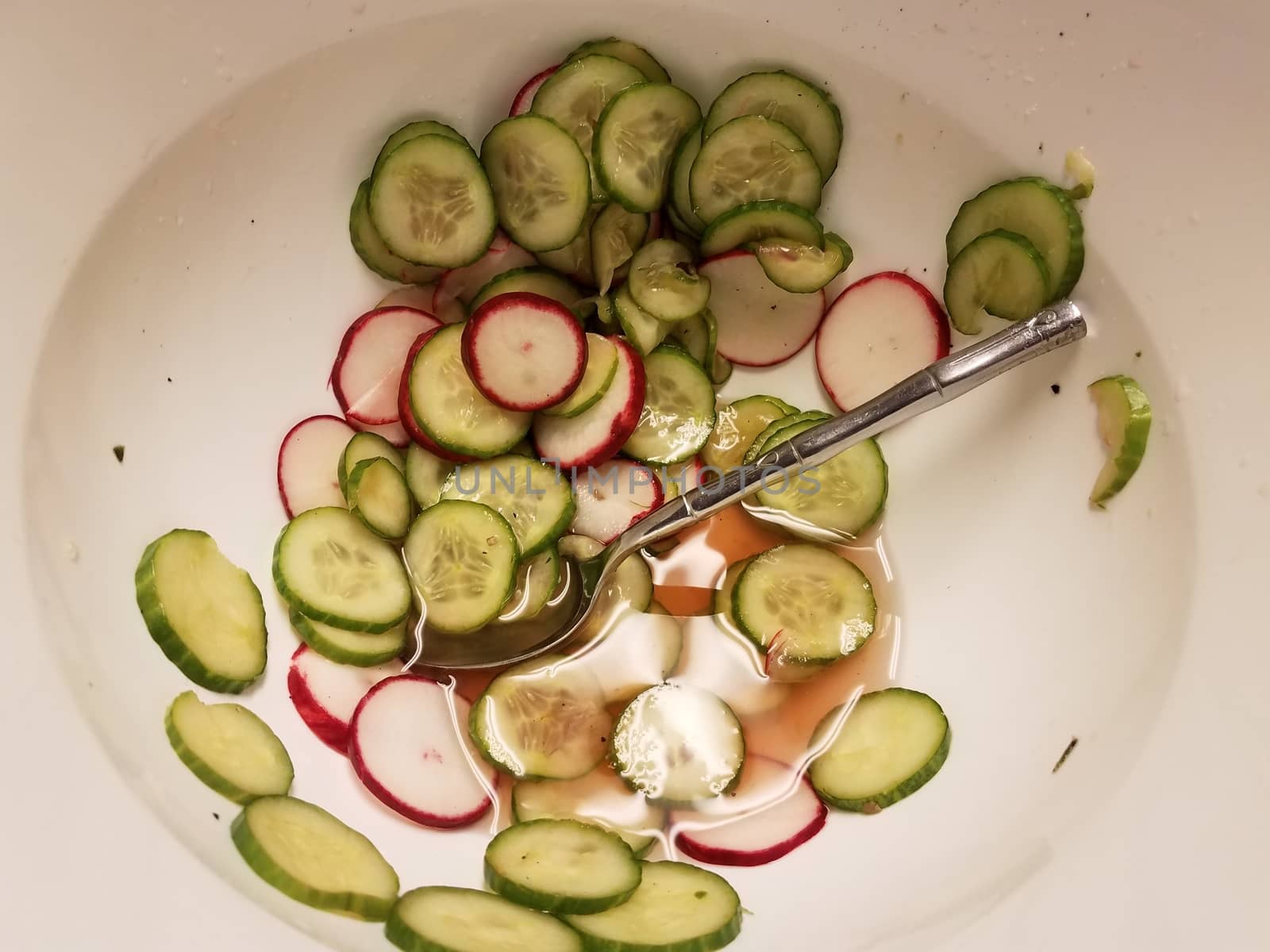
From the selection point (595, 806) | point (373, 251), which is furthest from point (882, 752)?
point (373, 251)

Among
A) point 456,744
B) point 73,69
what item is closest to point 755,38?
point 73,69

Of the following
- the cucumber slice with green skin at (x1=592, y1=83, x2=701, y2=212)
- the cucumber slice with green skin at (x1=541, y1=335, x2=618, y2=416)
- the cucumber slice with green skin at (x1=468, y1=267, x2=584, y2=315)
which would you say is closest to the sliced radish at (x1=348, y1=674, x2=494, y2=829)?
the cucumber slice with green skin at (x1=541, y1=335, x2=618, y2=416)

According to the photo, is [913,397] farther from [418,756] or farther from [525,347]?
[418,756]

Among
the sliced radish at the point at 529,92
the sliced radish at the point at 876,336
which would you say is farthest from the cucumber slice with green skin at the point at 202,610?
the sliced radish at the point at 876,336

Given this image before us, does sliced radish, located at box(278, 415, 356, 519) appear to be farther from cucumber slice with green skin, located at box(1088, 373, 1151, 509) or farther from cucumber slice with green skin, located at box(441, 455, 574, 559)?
cucumber slice with green skin, located at box(1088, 373, 1151, 509)

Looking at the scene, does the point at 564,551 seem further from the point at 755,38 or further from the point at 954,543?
the point at 755,38

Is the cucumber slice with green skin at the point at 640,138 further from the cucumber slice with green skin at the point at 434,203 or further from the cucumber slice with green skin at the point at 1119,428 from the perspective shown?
the cucumber slice with green skin at the point at 1119,428
